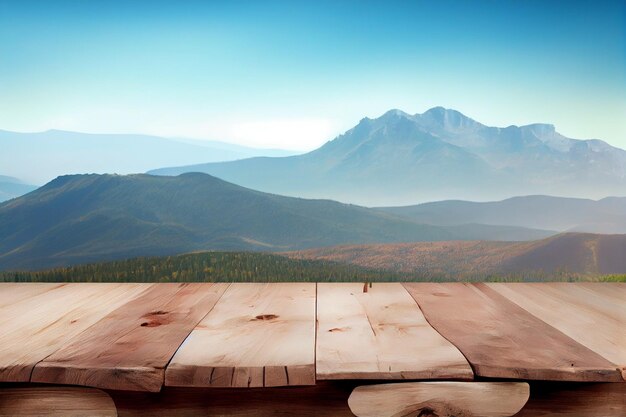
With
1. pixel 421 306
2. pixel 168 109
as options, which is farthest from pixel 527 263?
pixel 168 109

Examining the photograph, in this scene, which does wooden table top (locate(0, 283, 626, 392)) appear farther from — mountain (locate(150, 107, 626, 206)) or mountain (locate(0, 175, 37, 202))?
mountain (locate(0, 175, 37, 202))

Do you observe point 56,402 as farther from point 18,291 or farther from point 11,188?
point 11,188

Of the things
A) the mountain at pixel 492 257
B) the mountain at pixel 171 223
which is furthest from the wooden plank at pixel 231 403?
the mountain at pixel 171 223

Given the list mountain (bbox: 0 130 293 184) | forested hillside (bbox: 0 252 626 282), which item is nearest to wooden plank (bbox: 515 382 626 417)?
forested hillside (bbox: 0 252 626 282)

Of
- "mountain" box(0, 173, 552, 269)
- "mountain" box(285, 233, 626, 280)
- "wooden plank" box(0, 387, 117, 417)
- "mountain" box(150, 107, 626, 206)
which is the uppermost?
"mountain" box(150, 107, 626, 206)

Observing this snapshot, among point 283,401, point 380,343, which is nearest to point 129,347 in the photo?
point 283,401

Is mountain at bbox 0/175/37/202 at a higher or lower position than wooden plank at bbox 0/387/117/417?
higher

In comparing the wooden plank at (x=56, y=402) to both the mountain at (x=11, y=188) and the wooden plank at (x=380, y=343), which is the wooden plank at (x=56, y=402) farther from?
the mountain at (x=11, y=188)

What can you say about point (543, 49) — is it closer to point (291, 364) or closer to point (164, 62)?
point (164, 62)
